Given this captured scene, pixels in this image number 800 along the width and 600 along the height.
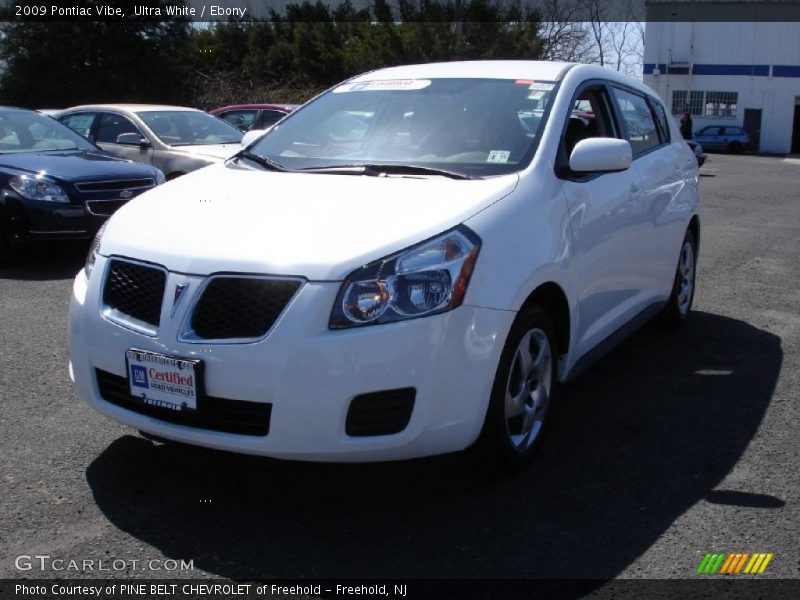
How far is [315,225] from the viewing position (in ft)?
11.7

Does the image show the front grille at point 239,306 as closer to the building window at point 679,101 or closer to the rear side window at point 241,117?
the rear side window at point 241,117

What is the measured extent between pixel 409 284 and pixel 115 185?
6284mm

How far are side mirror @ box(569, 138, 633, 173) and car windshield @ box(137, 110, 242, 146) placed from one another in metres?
8.46

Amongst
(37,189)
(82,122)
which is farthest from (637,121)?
(82,122)

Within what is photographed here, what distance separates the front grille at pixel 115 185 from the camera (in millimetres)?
8711

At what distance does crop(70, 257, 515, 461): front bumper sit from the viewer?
10.6 ft

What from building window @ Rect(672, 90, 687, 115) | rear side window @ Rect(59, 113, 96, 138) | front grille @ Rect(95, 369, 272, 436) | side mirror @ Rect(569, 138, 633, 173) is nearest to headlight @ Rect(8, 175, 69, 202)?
rear side window @ Rect(59, 113, 96, 138)

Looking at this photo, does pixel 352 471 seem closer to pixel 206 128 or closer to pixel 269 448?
pixel 269 448

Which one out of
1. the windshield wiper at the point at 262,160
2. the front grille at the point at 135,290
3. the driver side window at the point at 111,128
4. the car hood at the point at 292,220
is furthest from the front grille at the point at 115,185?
the front grille at the point at 135,290

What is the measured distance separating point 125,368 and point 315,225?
2.92 ft

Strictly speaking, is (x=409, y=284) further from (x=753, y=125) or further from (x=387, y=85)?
(x=753, y=125)

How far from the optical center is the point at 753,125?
4809cm

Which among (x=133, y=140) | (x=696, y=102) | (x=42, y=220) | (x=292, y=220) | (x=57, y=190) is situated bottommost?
(x=696, y=102)

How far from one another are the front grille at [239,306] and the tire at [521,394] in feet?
3.00
